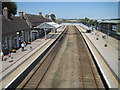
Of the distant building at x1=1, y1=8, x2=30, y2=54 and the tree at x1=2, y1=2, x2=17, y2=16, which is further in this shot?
the tree at x1=2, y1=2, x2=17, y2=16

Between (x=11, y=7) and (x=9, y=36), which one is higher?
(x=11, y=7)

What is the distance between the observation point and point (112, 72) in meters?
14.2

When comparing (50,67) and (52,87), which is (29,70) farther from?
(52,87)

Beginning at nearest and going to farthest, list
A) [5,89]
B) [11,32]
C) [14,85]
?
[5,89]
[14,85]
[11,32]

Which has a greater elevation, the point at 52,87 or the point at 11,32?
the point at 11,32

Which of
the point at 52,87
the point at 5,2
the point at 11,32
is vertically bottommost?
the point at 52,87

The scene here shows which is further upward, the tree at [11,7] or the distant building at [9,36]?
the tree at [11,7]

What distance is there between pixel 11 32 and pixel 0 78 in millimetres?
11801

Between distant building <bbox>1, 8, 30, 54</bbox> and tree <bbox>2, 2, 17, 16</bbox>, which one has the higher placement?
tree <bbox>2, 2, 17, 16</bbox>

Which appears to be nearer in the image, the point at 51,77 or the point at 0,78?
the point at 0,78

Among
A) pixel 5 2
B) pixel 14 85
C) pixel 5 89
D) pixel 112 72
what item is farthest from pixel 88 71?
pixel 5 2

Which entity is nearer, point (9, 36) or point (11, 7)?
point (9, 36)

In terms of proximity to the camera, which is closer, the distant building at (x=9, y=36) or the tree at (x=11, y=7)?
the distant building at (x=9, y=36)

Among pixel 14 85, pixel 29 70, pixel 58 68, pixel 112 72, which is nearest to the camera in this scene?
pixel 14 85
